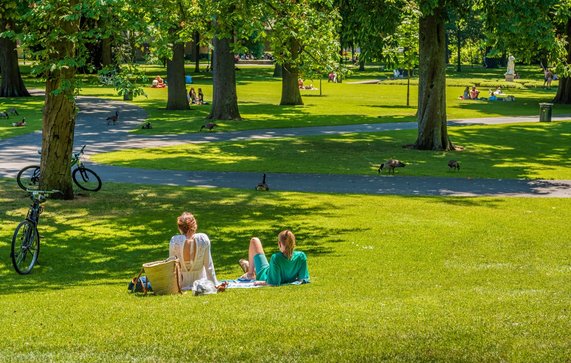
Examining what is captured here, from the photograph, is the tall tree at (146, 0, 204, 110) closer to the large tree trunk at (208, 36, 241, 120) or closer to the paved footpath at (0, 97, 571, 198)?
the paved footpath at (0, 97, 571, 198)

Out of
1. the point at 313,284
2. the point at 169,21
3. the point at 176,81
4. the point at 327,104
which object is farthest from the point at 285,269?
the point at 327,104

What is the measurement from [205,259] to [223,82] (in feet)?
108

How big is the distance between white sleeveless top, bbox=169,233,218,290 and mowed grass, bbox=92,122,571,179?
1711 centimetres

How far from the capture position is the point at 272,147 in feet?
118

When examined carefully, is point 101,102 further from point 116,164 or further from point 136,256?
point 136,256

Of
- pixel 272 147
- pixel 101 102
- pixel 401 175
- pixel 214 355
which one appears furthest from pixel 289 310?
pixel 101 102

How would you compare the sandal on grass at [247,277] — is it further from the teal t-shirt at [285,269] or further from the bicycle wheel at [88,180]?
the bicycle wheel at [88,180]

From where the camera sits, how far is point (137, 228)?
63.1ft

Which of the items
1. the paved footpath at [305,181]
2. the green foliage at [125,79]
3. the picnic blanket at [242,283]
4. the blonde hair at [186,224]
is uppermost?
the green foliage at [125,79]

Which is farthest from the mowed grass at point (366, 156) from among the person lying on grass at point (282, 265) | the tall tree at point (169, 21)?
the person lying on grass at point (282, 265)

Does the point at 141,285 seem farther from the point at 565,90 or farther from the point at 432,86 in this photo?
the point at 565,90

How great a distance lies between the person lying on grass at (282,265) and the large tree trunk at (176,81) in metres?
38.1

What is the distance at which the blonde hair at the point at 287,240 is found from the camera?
12727 mm

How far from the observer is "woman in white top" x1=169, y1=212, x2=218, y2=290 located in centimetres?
1273
